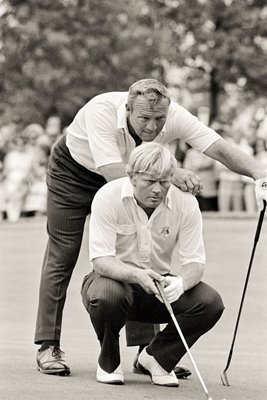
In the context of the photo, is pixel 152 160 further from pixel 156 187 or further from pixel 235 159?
pixel 235 159

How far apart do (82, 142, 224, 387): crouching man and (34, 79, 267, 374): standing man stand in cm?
23

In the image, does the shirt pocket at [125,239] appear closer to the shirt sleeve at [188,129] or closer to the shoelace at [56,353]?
the shirt sleeve at [188,129]

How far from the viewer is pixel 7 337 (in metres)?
8.97

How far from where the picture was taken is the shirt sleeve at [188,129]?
6.76 metres

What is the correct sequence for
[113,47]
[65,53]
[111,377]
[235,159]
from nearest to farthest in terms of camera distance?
[111,377]
[235,159]
[65,53]
[113,47]

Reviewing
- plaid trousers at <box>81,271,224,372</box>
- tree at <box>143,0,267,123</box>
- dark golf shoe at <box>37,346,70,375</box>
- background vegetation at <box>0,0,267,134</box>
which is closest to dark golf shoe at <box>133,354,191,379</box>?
plaid trousers at <box>81,271,224,372</box>

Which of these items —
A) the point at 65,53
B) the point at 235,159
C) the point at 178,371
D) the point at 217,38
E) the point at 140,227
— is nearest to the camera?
the point at 140,227

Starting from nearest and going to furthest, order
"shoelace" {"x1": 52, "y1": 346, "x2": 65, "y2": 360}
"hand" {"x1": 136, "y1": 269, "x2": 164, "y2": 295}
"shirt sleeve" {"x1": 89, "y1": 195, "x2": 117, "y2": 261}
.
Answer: "hand" {"x1": 136, "y1": 269, "x2": 164, "y2": 295} → "shirt sleeve" {"x1": 89, "y1": 195, "x2": 117, "y2": 261} → "shoelace" {"x1": 52, "y1": 346, "x2": 65, "y2": 360}

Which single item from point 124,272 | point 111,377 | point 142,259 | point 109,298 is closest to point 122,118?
point 142,259

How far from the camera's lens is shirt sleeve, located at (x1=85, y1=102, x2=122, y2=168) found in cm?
663

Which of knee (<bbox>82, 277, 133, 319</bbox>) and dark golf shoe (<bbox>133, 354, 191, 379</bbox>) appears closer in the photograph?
knee (<bbox>82, 277, 133, 319</bbox>)

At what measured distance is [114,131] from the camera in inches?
Result: 263

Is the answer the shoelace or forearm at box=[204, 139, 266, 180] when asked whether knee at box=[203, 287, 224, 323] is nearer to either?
forearm at box=[204, 139, 266, 180]

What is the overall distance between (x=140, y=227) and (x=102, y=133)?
0.63 metres
